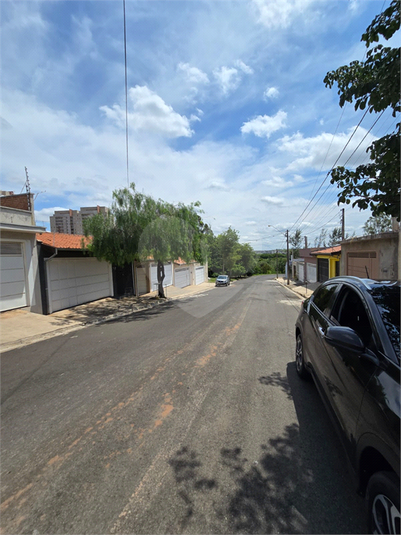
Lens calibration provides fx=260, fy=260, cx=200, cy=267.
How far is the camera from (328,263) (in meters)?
22.4

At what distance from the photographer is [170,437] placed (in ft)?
9.16

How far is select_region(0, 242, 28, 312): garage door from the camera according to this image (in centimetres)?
926

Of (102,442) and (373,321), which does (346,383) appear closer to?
(373,321)

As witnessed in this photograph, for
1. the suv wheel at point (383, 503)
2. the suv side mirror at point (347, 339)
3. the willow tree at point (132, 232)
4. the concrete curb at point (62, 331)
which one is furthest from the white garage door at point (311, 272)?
the suv wheel at point (383, 503)

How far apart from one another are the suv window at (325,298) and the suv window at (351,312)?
30 centimetres

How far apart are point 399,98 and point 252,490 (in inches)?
162

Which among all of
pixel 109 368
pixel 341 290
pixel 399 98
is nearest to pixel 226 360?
pixel 109 368

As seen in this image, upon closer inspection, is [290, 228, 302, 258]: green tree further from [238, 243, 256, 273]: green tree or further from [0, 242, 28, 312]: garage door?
[0, 242, 28, 312]: garage door

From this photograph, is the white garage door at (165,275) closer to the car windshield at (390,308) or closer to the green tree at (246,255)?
the car windshield at (390,308)

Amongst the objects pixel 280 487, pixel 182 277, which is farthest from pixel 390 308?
pixel 182 277

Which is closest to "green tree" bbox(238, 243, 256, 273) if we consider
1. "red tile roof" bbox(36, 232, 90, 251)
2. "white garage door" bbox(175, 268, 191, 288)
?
"white garage door" bbox(175, 268, 191, 288)

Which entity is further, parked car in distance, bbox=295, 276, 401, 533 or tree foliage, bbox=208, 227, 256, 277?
tree foliage, bbox=208, 227, 256, 277

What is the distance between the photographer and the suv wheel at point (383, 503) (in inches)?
54.8

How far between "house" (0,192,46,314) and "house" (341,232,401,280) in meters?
12.0
